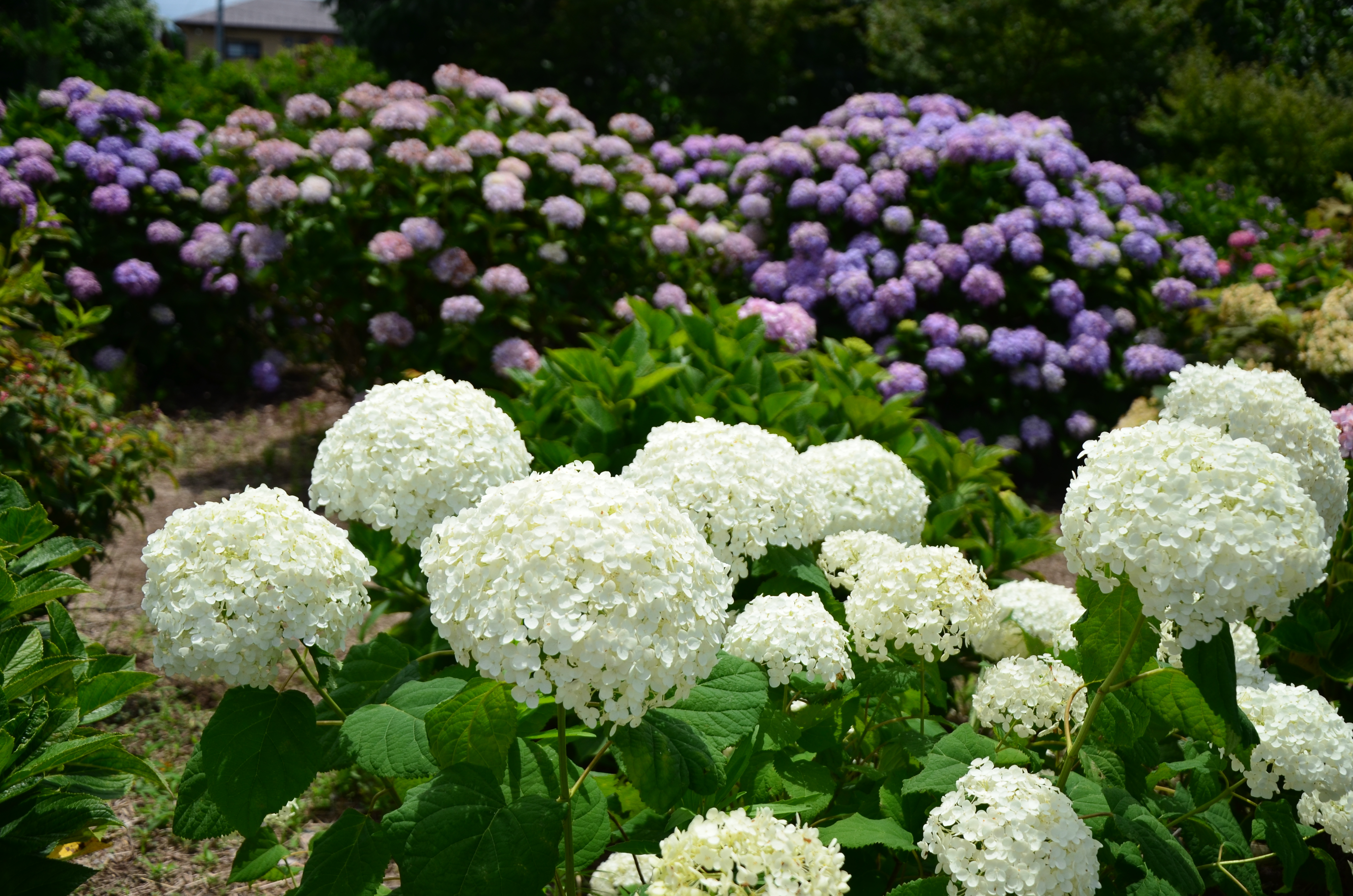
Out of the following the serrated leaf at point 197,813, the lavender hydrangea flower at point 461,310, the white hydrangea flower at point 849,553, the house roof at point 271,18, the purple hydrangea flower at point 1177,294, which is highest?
the white hydrangea flower at point 849,553

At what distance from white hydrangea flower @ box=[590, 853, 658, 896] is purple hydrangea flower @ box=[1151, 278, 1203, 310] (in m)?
5.60

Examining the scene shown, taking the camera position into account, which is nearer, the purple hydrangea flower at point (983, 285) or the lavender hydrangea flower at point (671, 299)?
the lavender hydrangea flower at point (671, 299)

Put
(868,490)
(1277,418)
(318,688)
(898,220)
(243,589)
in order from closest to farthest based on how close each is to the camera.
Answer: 1. (243,589)
2. (318,688)
3. (1277,418)
4. (868,490)
5. (898,220)

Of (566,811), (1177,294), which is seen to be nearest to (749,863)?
(566,811)

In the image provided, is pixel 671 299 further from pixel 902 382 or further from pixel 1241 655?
pixel 1241 655

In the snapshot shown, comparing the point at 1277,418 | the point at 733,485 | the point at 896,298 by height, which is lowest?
the point at 896,298

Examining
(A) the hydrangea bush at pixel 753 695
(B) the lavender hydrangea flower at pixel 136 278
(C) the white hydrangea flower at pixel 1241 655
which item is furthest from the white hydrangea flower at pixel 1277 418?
(B) the lavender hydrangea flower at pixel 136 278

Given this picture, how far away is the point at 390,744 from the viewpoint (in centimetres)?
154

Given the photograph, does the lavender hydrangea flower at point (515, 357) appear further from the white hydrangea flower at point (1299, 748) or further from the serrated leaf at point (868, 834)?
the white hydrangea flower at point (1299, 748)

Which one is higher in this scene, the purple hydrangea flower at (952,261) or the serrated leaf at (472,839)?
the serrated leaf at (472,839)

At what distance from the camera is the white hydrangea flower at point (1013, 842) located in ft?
4.66

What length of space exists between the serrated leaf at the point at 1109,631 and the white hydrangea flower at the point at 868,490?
2.88 feet

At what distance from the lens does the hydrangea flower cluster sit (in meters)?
1.87

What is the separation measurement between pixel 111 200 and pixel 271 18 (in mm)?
49375
